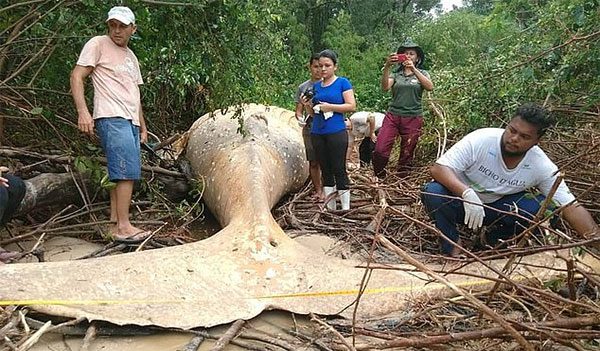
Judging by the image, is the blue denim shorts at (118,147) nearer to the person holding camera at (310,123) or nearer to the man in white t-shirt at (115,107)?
the man in white t-shirt at (115,107)

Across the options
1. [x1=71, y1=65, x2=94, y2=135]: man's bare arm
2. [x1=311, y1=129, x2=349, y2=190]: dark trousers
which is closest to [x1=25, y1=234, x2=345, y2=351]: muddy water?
[x1=71, y1=65, x2=94, y2=135]: man's bare arm

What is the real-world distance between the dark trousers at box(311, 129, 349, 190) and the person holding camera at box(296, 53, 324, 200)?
0.12 metres

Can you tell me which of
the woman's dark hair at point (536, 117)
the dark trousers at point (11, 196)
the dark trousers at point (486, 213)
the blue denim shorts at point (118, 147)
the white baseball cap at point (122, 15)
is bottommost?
the dark trousers at point (486, 213)

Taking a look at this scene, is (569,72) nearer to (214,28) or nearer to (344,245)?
(344,245)

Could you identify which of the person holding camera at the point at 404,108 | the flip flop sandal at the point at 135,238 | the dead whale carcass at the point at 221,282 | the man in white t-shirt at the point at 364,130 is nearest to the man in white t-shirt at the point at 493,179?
the dead whale carcass at the point at 221,282

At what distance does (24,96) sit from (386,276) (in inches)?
109

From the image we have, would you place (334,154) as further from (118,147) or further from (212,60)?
(118,147)

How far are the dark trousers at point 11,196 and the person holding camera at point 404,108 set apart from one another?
123 inches

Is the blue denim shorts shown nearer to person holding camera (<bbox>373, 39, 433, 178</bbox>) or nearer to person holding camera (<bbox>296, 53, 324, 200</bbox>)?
person holding camera (<bbox>296, 53, 324, 200</bbox>)

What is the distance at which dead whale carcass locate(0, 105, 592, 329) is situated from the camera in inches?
103

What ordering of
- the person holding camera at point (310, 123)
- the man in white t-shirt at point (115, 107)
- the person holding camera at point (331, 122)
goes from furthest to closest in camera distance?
the person holding camera at point (310, 123) → the person holding camera at point (331, 122) → the man in white t-shirt at point (115, 107)

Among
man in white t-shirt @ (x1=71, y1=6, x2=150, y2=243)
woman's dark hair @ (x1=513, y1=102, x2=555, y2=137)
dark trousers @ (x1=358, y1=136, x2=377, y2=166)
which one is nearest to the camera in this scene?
woman's dark hair @ (x1=513, y1=102, x2=555, y2=137)

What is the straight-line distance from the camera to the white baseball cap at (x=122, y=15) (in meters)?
3.75

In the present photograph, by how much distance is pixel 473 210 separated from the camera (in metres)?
3.52
